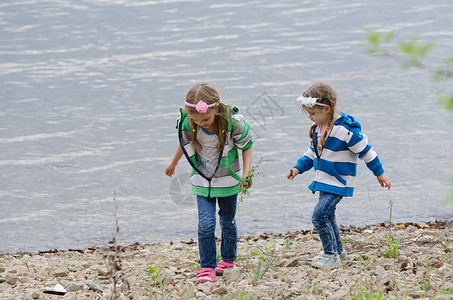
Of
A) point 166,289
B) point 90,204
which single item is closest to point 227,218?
point 166,289

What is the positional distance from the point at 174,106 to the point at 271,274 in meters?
6.52

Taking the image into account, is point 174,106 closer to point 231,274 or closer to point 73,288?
point 231,274

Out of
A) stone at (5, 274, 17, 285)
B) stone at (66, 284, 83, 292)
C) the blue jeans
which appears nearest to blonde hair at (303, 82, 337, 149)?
the blue jeans

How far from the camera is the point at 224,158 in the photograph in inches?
199

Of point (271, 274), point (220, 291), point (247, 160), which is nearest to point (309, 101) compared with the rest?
point (247, 160)

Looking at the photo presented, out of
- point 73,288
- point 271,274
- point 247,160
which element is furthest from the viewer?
point 247,160

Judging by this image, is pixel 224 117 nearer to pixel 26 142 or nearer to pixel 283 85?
pixel 26 142

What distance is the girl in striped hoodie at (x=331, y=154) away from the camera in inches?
197

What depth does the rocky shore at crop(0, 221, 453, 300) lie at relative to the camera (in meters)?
4.39

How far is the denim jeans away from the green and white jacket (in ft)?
0.26

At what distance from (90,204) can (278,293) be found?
425cm

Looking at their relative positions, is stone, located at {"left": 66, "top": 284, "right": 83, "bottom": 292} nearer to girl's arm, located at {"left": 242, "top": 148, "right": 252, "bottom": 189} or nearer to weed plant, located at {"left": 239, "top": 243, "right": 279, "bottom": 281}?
weed plant, located at {"left": 239, "top": 243, "right": 279, "bottom": 281}

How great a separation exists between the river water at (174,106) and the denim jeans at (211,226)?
4.82 ft

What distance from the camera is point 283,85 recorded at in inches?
476
